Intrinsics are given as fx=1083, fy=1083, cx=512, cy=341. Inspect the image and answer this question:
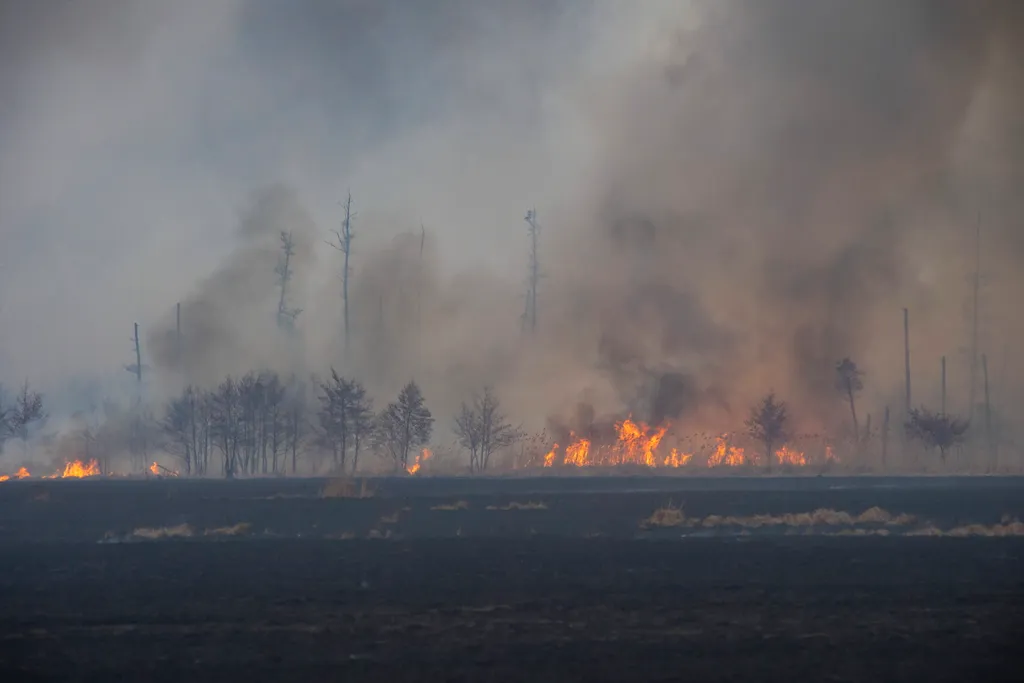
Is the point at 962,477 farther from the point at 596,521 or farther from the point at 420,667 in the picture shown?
the point at 420,667

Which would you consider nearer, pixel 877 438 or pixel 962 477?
pixel 962 477

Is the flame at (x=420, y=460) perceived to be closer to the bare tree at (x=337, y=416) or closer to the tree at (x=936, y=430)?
the bare tree at (x=337, y=416)

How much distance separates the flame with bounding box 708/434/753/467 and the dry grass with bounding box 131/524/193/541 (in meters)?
60.2

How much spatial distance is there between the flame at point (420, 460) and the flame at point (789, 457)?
1273 inches

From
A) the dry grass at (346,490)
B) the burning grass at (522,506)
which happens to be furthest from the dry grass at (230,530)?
the dry grass at (346,490)

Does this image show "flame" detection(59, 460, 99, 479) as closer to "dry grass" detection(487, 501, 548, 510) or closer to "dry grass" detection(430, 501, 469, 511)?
"dry grass" detection(430, 501, 469, 511)

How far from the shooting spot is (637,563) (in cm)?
3253

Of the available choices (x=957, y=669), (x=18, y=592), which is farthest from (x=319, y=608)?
(x=957, y=669)

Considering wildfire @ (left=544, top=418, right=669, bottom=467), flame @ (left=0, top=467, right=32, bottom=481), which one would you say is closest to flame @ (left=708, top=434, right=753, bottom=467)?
wildfire @ (left=544, top=418, right=669, bottom=467)

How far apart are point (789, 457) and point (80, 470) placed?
64638mm

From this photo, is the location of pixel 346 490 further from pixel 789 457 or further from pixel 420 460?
pixel 789 457

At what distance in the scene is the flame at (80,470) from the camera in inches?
3831

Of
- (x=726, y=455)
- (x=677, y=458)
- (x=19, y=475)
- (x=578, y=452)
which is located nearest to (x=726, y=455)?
(x=726, y=455)

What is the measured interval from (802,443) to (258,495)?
57899mm
